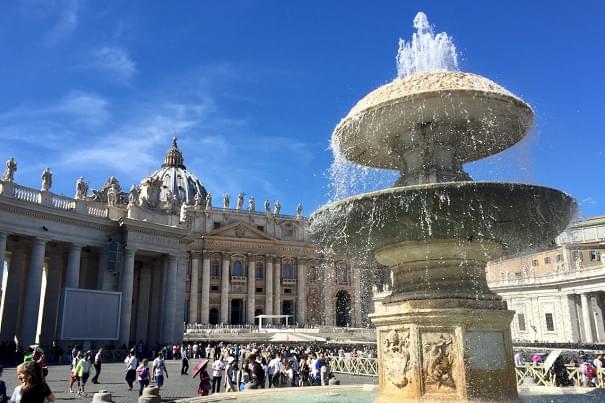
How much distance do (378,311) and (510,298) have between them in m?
51.5

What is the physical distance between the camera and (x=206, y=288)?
252 feet

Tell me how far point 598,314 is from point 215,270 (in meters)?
50.3

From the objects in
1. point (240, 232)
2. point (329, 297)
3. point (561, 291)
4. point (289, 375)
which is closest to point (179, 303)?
point (289, 375)

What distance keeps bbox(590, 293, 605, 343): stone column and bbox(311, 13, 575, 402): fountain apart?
46671 millimetres

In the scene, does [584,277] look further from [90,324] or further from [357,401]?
[357,401]


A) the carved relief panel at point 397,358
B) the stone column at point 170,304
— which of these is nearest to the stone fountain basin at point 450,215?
the carved relief panel at point 397,358

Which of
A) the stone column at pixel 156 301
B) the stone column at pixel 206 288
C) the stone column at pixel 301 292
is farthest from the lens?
the stone column at pixel 301 292

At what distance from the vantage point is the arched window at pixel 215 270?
79450 millimetres

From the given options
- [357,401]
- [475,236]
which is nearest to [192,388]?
[357,401]

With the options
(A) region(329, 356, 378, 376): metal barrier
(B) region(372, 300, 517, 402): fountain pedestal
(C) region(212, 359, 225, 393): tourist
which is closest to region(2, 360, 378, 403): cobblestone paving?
(A) region(329, 356, 378, 376): metal barrier

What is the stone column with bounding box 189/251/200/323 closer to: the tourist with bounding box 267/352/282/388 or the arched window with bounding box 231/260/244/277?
the arched window with bounding box 231/260/244/277

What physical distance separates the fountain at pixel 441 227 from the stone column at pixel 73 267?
23328 mm

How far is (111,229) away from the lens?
30328 mm

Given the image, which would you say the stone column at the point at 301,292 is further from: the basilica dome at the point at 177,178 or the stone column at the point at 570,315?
the stone column at the point at 570,315
